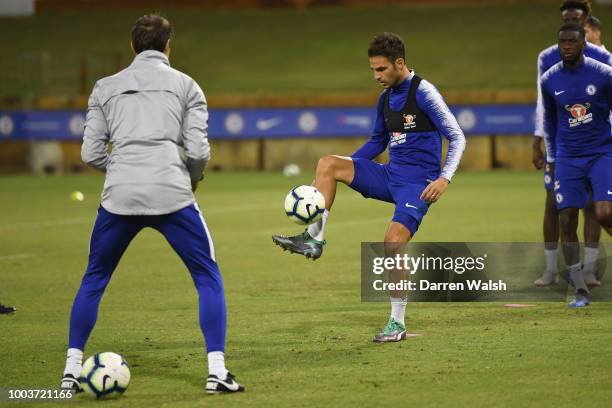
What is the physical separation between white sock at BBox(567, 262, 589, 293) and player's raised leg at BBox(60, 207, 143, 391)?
4.60 meters

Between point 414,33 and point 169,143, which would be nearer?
point 169,143

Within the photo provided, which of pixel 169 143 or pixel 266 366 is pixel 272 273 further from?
pixel 169 143

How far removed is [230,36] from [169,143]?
36705mm

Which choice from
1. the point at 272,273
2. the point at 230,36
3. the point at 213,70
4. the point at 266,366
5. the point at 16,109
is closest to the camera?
the point at 266,366

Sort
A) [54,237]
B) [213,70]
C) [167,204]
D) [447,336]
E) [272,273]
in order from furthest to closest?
[213,70] → [54,237] → [272,273] → [447,336] → [167,204]

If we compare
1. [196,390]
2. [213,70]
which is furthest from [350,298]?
[213,70]

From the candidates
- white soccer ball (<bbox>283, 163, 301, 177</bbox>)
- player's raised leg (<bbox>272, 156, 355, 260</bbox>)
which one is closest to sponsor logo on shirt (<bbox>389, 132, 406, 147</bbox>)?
player's raised leg (<bbox>272, 156, 355, 260</bbox>)

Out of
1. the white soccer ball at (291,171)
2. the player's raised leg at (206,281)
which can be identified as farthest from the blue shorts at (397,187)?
the white soccer ball at (291,171)

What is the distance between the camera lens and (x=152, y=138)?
639 cm

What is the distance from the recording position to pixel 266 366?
7.28 meters

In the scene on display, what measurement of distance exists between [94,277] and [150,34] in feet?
4.69

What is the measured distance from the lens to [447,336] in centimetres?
826

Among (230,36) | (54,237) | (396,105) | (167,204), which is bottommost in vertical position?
(54,237)

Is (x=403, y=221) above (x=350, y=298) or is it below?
above
